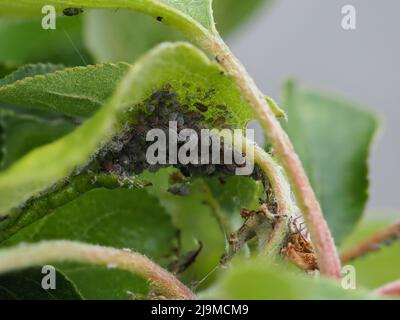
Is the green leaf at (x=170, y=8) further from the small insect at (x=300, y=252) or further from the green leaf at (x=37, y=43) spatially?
the green leaf at (x=37, y=43)

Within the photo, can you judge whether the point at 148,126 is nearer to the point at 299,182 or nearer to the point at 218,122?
the point at 218,122

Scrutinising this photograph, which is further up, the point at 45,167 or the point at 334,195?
the point at 334,195

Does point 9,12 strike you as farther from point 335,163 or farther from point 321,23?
point 321,23

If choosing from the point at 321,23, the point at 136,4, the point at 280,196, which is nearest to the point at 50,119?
the point at 136,4

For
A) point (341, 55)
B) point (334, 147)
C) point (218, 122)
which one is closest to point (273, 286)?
point (218, 122)

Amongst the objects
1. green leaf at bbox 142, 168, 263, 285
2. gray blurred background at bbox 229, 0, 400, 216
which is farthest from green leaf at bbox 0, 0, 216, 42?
gray blurred background at bbox 229, 0, 400, 216

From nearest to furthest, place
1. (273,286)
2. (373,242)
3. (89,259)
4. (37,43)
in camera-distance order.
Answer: (273,286) < (89,259) < (373,242) < (37,43)

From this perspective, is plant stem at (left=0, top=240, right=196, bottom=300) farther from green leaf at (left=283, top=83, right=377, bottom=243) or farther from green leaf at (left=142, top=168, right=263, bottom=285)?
green leaf at (left=283, top=83, right=377, bottom=243)

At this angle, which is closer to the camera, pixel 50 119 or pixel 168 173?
pixel 168 173

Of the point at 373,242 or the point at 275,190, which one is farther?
the point at 373,242
